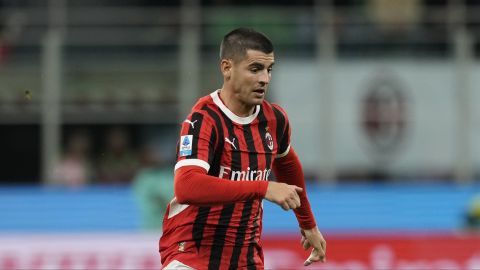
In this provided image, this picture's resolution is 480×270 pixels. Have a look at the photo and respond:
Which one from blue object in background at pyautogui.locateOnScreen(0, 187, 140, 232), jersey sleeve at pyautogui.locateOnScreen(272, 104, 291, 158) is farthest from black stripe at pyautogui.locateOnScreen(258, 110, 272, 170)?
blue object in background at pyautogui.locateOnScreen(0, 187, 140, 232)

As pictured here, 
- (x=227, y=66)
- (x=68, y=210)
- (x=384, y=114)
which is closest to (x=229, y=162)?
(x=227, y=66)

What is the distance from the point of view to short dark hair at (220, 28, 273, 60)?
5.07m

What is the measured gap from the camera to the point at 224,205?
5.19m

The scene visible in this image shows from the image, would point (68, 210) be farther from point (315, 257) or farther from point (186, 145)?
point (186, 145)

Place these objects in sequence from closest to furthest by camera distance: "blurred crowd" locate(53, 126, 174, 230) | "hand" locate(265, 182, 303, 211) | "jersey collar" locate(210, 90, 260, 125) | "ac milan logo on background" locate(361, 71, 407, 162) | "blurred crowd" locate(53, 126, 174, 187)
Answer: "hand" locate(265, 182, 303, 211) → "jersey collar" locate(210, 90, 260, 125) → "blurred crowd" locate(53, 126, 174, 230) → "blurred crowd" locate(53, 126, 174, 187) → "ac milan logo on background" locate(361, 71, 407, 162)

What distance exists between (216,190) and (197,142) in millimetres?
293

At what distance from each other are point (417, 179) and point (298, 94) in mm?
1839

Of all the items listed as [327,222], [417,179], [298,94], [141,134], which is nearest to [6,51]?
[141,134]

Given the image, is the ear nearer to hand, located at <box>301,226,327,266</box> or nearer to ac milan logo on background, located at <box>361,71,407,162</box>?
hand, located at <box>301,226,327,266</box>

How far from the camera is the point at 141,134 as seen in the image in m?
13.3

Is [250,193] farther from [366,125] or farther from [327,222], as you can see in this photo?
[366,125]

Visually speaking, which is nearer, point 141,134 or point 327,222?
point 327,222

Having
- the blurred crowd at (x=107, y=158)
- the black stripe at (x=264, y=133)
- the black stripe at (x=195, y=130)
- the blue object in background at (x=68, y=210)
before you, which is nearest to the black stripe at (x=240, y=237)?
the black stripe at (x=264, y=133)

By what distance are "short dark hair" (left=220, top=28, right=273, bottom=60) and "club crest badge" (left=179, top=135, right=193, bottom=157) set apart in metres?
0.46
